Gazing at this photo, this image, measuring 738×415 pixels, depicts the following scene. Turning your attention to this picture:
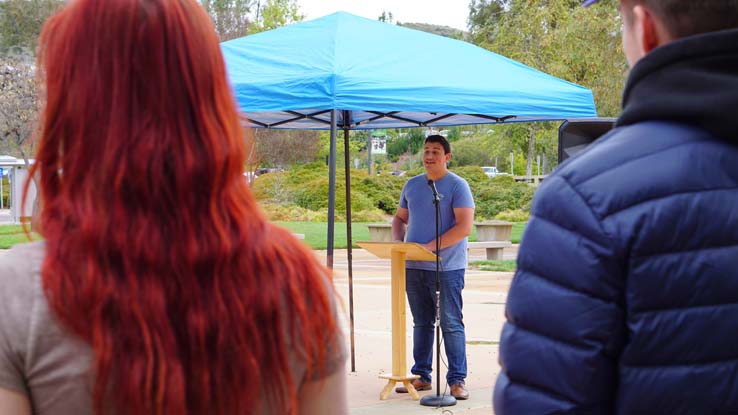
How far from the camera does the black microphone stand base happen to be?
703 centimetres

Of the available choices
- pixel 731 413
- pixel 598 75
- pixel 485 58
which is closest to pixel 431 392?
pixel 485 58

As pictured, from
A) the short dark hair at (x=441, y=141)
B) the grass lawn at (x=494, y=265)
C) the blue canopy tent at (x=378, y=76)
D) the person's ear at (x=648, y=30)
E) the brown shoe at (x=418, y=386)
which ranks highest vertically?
the blue canopy tent at (x=378, y=76)

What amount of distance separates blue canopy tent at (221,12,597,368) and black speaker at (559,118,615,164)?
10.9 ft

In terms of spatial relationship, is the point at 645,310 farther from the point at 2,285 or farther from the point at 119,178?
the point at 2,285

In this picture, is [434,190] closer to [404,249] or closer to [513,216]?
[404,249]

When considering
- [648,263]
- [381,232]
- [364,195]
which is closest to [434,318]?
[648,263]

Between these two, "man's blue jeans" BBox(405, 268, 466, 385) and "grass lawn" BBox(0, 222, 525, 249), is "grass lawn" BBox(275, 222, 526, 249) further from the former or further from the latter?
"man's blue jeans" BBox(405, 268, 466, 385)

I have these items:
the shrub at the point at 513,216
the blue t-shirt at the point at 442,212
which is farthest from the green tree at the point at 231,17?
the blue t-shirt at the point at 442,212

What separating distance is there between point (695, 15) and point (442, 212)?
5518 mm

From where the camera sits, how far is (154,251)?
4.49ft

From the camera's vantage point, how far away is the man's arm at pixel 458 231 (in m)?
7.13

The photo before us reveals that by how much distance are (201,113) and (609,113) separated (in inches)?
997

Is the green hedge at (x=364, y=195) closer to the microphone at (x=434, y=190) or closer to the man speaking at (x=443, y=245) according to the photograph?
the man speaking at (x=443, y=245)

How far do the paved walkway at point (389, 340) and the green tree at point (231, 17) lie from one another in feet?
82.9
